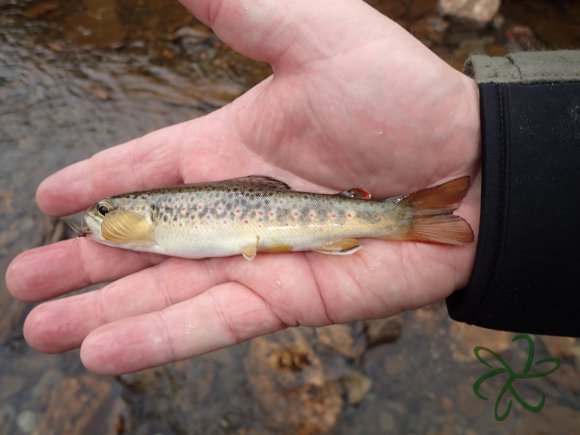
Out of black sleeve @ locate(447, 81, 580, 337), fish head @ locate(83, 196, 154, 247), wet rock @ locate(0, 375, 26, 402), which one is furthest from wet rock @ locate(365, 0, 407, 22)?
wet rock @ locate(0, 375, 26, 402)

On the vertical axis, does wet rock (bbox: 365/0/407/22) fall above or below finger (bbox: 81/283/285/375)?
above

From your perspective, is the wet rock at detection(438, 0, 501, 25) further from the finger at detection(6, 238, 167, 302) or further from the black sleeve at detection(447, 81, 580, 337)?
the finger at detection(6, 238, 167, 302)

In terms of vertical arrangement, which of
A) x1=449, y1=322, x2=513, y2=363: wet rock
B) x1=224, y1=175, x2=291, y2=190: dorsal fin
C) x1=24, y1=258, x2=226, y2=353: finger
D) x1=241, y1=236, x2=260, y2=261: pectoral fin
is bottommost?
x1=449, y1=322, x2=513, y2=363: wet rock

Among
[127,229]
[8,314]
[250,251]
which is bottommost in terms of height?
[8,314]

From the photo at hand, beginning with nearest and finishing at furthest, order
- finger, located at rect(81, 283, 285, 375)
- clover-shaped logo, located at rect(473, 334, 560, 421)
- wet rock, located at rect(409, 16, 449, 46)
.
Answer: finger, located at rect(81, 283, 285, 375)
clover-shaped logo, located at rect(473, 334, 560, 421)
wet rock, located at rect(409, 16, 449, 46)

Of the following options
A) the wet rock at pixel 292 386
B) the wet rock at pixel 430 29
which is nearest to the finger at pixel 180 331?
the wet rock at pixel 292 386

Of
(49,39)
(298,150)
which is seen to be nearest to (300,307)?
(298,150)

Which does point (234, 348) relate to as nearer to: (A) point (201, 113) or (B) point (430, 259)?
(B) point (430, 259)

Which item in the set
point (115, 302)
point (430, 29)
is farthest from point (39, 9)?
point (115, 302)

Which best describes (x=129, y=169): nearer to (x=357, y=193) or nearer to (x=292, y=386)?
(x=357, y=193)
